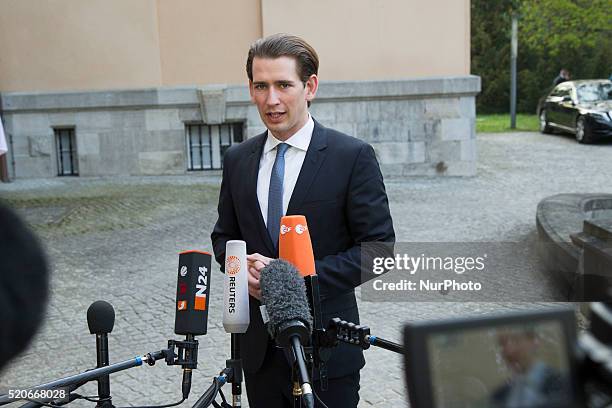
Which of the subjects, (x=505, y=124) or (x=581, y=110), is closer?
(x=581, y=110)

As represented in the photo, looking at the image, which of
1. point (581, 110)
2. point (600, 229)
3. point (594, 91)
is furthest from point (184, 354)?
point (594, 91)

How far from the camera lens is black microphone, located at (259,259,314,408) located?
7.13 ft

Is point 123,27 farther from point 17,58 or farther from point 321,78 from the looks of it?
point 321,78

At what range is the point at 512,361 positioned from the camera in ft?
3.03

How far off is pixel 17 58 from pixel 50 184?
255 cm

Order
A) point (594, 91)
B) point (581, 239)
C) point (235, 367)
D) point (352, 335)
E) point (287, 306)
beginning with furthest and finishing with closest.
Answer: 1. point (594, 91)
2. point (581, 239)
3. point (235, 367)
4. point (352, 335)
5. point (287, 306)

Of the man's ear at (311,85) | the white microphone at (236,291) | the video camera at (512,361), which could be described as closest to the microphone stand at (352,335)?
the white microphone at (236,291)

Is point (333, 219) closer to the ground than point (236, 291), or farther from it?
farther from it

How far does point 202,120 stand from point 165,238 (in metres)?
5.62

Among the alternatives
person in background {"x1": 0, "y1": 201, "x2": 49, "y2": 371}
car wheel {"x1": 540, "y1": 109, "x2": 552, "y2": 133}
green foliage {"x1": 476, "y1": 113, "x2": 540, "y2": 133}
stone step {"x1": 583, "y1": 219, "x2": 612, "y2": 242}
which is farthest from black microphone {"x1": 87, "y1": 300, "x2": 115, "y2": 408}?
green foliage {"x1": 476, "y1": 113, "x2": 540, "y2": 133}

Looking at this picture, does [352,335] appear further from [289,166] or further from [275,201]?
[289,166]

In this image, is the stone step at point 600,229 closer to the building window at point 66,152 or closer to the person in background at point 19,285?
the person in background at point 19,285

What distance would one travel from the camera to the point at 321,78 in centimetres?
1538

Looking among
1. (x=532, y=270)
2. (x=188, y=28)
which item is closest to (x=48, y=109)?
(x=188, y=28)
